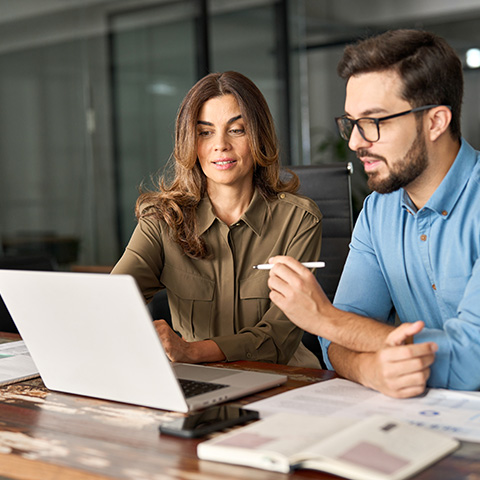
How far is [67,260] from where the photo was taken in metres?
4.47

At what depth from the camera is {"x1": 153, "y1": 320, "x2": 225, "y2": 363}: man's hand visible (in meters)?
1.53

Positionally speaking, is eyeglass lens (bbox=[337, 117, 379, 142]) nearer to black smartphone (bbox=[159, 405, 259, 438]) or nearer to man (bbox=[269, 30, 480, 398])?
man (bbox=[269, 30, 480, 398])

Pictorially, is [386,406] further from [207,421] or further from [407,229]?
[407,229]

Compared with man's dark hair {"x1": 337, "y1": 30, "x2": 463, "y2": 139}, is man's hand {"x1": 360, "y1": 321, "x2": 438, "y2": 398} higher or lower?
lower

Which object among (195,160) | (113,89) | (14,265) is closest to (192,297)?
(195,160)

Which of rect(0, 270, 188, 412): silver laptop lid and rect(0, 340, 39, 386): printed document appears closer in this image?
rect(0, 270, 188, 412): silver laptop lid

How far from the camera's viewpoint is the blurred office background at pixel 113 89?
416 centimetres

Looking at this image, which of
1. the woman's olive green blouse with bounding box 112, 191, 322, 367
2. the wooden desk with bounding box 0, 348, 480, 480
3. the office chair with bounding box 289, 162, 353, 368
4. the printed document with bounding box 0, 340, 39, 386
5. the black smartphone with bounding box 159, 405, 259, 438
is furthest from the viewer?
the office chair with bounding box 289, 162, 353, 368

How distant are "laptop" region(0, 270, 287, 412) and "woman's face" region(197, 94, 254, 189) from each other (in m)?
0.78

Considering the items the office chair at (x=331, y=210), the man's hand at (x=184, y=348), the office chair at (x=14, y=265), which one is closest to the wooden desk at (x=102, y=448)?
the man's hand at (x=184, y=348)

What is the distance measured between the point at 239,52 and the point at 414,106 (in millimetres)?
3936

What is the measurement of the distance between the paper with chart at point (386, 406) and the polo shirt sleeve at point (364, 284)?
346 millimetres

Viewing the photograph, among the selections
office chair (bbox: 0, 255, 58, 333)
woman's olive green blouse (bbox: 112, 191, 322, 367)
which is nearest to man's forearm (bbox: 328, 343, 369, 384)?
woman's olive green blouse (bbox: 112, 191, 322, 367)

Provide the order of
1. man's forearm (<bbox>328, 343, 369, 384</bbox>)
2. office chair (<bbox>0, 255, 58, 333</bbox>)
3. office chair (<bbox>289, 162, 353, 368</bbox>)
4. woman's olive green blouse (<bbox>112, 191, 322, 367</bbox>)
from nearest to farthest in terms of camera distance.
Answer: man's forearm (<bbox>328, 343, 369, 384</bbox>), woman's olive green blouse (<bbox>112, 191, 322, 367</bbox>), office chair (<bbox>289, 162, 353, 368</bbox>), office chair (<bbox>0, 255, 58, 333</bbox>)
